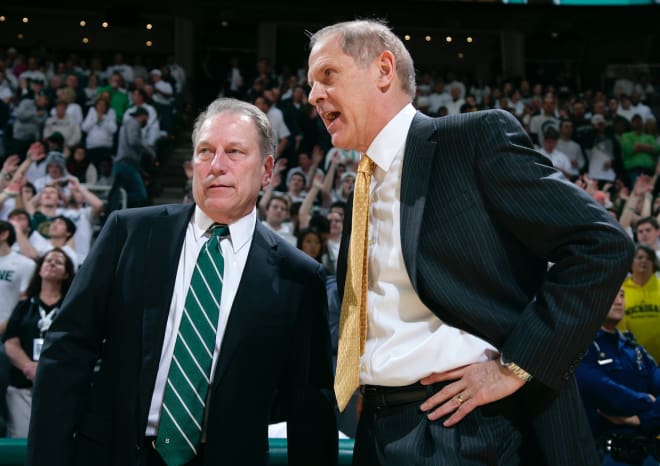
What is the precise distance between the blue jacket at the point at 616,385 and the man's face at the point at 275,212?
3258mm

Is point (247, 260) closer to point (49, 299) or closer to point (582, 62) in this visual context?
point (49, 299)

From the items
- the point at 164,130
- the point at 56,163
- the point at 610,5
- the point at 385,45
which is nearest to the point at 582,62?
the point at 610,5

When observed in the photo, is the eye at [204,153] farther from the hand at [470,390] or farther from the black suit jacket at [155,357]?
the hand at [470,390]

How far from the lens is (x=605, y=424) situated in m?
4.12

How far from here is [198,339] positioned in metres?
1.96

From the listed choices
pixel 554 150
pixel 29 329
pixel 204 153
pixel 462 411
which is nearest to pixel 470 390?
pixel 462 411

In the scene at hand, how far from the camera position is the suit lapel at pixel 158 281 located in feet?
6.34

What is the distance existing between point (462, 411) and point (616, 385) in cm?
267

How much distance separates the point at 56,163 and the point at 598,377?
244 inches

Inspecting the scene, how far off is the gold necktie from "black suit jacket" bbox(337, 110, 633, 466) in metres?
0.14

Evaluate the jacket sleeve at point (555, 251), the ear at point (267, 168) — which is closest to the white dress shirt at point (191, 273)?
the ear at point (267, 168)

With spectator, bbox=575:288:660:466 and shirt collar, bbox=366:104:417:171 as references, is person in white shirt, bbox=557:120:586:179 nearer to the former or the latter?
spectator, bbox=575:288:660:466

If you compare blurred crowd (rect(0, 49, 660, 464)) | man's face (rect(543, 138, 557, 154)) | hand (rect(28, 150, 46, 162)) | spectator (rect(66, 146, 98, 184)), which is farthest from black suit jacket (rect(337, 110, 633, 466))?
man's face (rect(543, 138, 557, 154))

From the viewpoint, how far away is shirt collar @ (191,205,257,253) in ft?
7.01
